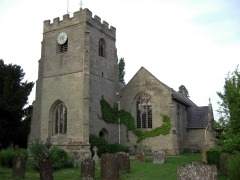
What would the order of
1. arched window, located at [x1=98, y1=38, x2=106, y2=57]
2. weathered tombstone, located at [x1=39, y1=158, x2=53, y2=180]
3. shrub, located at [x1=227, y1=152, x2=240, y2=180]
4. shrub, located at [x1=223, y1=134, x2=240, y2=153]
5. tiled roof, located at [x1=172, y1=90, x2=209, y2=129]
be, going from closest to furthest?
1. shrub, located at [x1=227, y1=152, x2=240, y2=180]
2. weathered tombstone, located at [x1=39, y1=158, x2=53, y2=180]
3. shrub, located at [x1=223, y1=134, x2=240, y2=153]
4. arched window, located at [x1=98, y1=38, x2=106, y2=57]
5. tiled roof, located at [x1=172, y1=90, x2=209, y2=129]

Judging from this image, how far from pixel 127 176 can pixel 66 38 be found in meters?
21.3

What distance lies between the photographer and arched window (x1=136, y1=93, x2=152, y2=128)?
35.8 metres

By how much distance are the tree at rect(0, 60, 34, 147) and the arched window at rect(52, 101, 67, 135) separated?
5268 millimetres

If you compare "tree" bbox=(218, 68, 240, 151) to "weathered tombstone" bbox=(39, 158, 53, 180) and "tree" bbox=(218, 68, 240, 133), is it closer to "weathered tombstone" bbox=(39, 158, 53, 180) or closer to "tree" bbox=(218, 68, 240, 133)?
"tree" bbox=(218, 68, 240, 133)

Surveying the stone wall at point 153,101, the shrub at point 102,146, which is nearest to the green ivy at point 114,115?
the stone wall at point 153,101

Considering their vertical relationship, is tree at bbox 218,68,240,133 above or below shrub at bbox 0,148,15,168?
above

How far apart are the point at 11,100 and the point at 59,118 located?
26.0ft

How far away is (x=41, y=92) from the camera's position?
119 feet

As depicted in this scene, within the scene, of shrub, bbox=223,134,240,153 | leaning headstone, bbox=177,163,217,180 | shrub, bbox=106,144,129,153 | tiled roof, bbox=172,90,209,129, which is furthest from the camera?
tiled roof, bbox=172,90,209,129

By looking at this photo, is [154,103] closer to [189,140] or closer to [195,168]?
[189,140]

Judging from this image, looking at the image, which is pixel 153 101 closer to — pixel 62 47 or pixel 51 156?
pixel 62 47

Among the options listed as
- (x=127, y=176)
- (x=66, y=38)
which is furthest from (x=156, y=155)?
(x=66, y=38)

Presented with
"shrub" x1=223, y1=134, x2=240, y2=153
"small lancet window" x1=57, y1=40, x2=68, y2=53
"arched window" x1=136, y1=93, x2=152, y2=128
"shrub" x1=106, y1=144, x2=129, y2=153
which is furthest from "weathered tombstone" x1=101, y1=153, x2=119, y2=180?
"small lancet window" x1=57, y1=40, x2=68, y2=53

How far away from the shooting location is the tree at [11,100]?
27703mm
